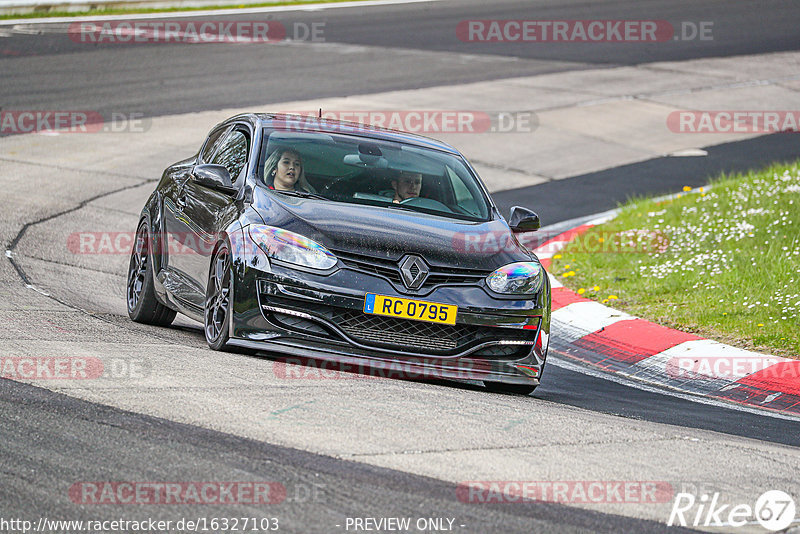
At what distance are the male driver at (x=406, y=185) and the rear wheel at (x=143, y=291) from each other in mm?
2000

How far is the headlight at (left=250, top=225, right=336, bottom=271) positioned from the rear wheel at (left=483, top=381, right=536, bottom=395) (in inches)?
57.9

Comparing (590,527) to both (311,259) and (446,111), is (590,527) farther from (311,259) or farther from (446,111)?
(446,111)

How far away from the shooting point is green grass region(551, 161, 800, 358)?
31.0ft

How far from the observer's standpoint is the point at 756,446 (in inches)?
245

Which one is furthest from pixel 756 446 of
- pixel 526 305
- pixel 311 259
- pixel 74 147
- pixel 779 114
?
pixel 779 114

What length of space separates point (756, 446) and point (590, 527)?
199 centimetres

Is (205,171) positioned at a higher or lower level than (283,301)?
higher

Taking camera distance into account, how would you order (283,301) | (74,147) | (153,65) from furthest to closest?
(153,65)
(74,147)
(283,301)
